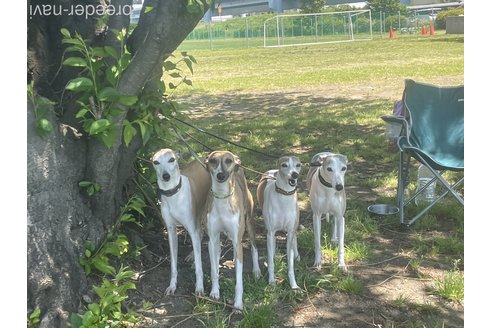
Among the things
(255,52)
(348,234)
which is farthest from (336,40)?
(348,234)

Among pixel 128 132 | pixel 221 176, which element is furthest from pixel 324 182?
pixel 128 132

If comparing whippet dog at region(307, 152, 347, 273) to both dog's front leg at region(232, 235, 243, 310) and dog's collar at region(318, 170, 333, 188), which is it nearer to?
dog's collar at region(318, 170, 333, 188)

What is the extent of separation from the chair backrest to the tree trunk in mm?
2946

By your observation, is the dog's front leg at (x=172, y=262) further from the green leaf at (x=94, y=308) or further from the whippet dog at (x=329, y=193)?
the whippet dog at (x=329, y=193)

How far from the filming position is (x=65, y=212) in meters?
3.44

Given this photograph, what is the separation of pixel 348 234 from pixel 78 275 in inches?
92.1

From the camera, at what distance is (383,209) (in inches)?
203

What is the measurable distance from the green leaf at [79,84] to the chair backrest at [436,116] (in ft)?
10.8

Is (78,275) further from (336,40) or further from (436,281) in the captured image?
(336,40)

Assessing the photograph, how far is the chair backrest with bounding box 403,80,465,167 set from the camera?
5398mm

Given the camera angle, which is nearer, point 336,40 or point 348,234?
point 348,234

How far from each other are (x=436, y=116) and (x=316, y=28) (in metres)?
26.9

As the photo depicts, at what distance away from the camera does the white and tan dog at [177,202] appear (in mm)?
3422

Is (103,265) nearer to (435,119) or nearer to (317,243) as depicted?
(317,243)
